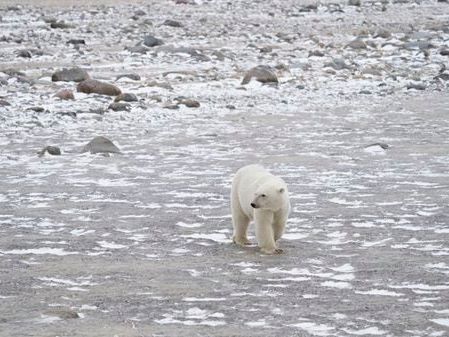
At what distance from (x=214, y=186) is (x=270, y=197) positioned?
2916 millimetres

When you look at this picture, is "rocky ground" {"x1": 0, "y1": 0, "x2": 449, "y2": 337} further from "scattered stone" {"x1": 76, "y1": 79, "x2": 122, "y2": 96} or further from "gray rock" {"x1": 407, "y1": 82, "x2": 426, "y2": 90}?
"gray rock" {"x1": 407, "y1": 82, "x2": 426, "y2": 90}

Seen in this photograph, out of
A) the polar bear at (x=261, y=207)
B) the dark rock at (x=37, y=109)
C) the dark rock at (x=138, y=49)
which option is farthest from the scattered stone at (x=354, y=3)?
the polar bear at (x=261, y=207)

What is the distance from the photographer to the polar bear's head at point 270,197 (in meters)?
7.30

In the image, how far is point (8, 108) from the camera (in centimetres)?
1525

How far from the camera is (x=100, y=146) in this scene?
12312 millimetres

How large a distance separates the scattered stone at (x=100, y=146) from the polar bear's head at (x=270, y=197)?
5107 mm

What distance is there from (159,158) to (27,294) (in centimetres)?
573

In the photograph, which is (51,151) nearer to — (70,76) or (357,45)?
(70,76)

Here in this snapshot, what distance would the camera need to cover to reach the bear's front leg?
7391mm

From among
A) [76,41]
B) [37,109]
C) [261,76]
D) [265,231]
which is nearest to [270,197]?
[265,231]

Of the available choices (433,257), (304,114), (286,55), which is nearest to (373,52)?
(286,55)

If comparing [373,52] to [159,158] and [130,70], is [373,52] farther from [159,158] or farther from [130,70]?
[159,158]

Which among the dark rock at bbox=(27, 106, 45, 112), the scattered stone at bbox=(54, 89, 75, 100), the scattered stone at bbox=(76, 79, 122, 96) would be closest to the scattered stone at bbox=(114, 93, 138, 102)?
the scattered stone at bbox=(76, 79, 122, 96)

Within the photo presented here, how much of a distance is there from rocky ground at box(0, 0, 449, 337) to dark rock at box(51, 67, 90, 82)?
0.22 ft
